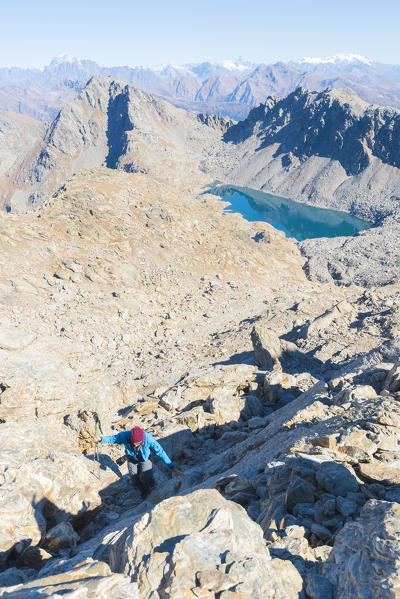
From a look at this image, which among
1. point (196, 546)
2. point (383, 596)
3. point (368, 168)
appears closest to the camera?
point (383, 596)

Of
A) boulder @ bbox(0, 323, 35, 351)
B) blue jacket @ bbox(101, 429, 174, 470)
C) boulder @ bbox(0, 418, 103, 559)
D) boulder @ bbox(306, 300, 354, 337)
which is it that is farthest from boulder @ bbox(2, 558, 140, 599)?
boulder @ bbox(306, 300, 354, 337)

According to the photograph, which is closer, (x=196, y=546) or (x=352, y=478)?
(x=196, y=546)

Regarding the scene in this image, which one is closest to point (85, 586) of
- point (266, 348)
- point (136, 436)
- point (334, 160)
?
point (136, 436)

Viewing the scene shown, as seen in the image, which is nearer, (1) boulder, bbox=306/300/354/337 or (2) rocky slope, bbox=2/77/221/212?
(1) boulder, bbox=306/300/354/337

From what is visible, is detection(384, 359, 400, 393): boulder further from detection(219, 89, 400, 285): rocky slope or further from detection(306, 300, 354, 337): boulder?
detection(219, 89, 400, 285): rocky slope

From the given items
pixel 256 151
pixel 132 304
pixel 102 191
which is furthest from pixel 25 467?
pixel 256 151

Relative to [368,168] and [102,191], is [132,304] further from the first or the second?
[368,168]

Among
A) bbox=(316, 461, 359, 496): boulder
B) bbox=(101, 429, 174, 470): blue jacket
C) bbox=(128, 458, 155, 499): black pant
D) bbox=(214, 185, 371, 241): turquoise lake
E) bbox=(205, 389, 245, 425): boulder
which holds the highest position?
bbox=(316, 461, 359, 496): boulder
